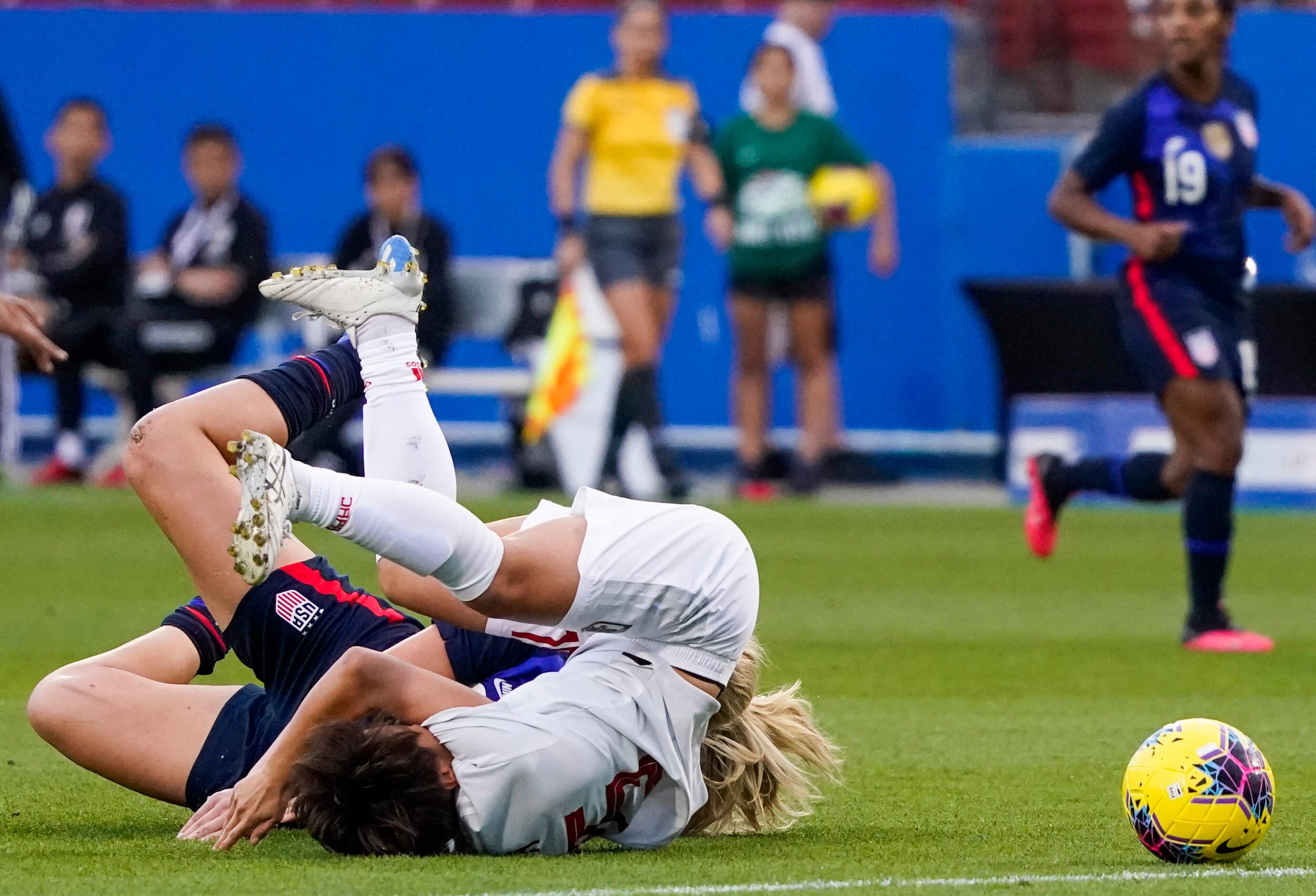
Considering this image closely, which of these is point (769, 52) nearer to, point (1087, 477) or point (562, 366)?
point (562, 366)

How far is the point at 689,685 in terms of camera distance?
4.65 meters

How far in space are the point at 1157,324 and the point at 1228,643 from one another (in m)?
1.19

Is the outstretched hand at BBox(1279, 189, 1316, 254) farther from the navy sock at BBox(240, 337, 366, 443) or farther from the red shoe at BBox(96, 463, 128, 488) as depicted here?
the red shoe at BBox(96, 463, 128, 488)

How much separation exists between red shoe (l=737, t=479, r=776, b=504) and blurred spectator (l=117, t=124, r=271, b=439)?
11.1 ft

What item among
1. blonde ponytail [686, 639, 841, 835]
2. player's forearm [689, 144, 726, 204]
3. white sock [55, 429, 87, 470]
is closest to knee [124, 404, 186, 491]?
blonde ponytail [686, 639, 841, 835]

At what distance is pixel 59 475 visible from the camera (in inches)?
587

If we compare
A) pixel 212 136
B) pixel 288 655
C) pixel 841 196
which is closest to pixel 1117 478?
pixel 288 655

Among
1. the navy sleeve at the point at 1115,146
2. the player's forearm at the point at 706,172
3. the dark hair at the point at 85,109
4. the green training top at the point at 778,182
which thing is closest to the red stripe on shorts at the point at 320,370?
the navy sleeve at the point at 1115,146

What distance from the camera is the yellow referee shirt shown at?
46.1 ft

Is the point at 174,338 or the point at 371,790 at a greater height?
the point at 371,790

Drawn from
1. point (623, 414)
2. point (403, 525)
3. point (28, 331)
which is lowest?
point (623, 414)

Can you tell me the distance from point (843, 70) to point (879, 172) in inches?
50.4

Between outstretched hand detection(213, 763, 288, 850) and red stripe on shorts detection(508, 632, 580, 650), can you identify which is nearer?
outstretched hand detection(213, 763, 288, 850)

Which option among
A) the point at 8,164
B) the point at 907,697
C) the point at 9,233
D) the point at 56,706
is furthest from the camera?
the point at 9,233
